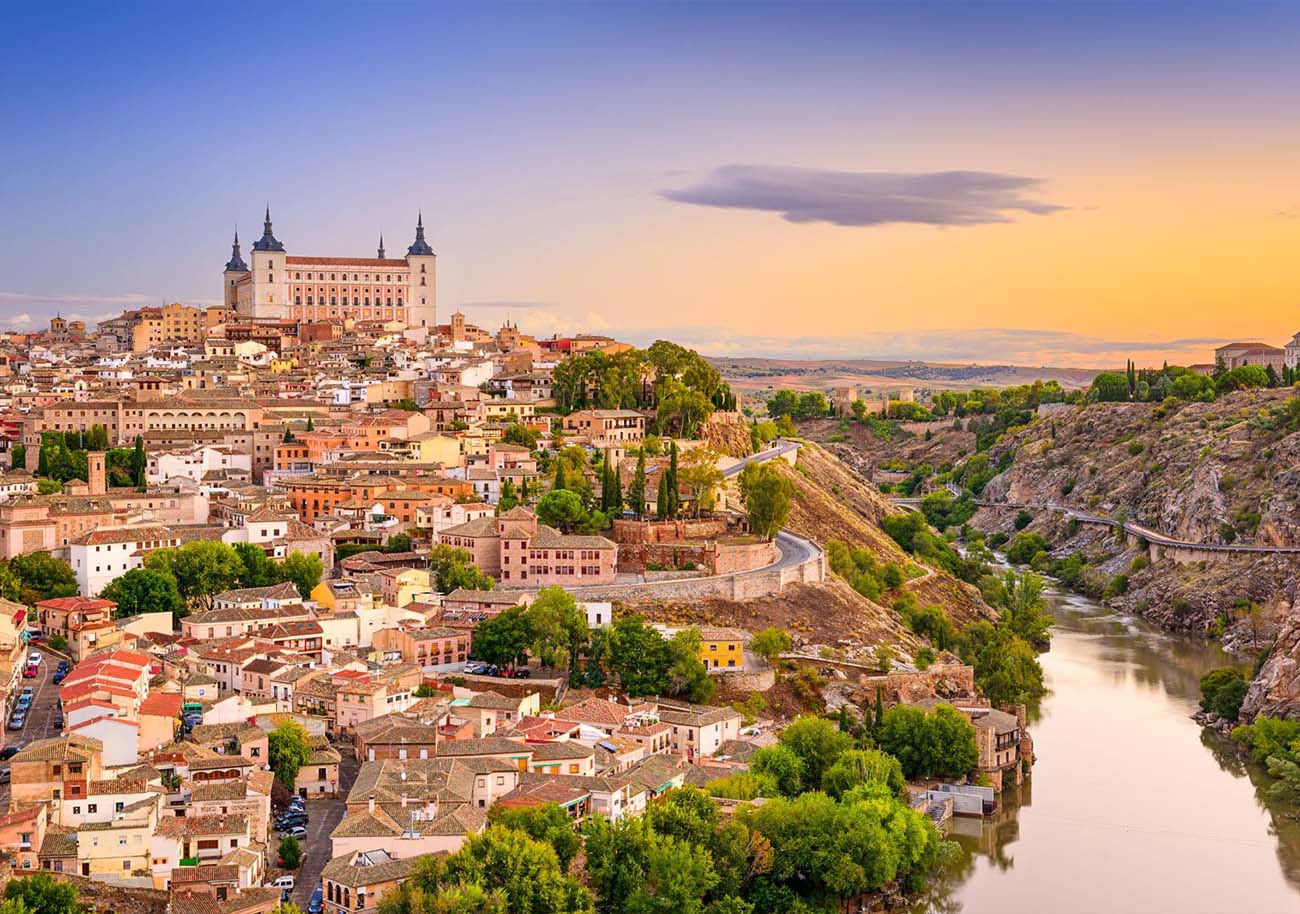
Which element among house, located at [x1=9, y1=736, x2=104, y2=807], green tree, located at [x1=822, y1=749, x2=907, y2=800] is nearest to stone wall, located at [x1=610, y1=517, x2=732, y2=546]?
green tree, located at [x1=822, y1=749, x2=907, y2=800]

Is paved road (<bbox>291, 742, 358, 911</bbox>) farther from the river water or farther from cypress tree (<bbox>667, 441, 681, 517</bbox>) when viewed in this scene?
cypress tree (<bbox>667, 441, 681, 517</bbox>)

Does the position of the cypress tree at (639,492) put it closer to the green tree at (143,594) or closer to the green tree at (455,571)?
the green tree at (455,571)

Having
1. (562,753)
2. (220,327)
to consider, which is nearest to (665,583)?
(562,753)

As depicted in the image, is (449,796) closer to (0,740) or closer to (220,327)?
(0,740)

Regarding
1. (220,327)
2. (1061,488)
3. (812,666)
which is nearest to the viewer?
(812,666)

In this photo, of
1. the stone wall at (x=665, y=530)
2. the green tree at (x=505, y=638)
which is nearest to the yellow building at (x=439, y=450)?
the stone wall at (x=665, y=530)

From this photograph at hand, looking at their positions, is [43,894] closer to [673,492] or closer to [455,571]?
[455,571]
